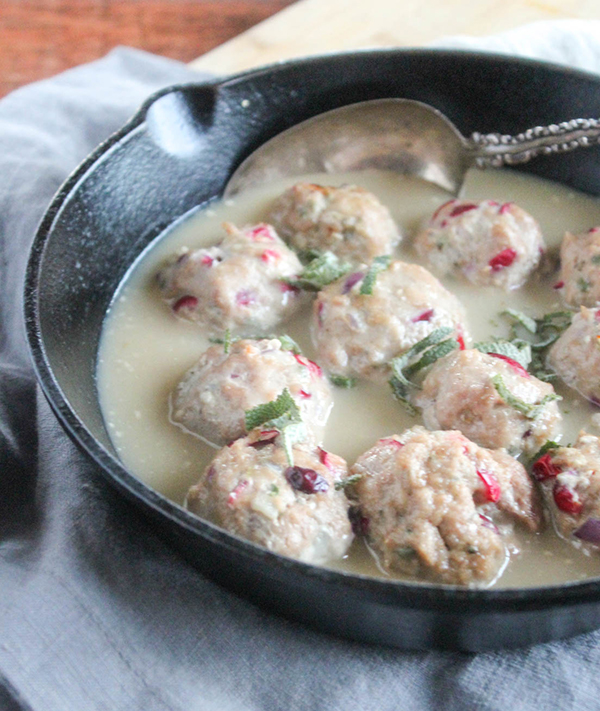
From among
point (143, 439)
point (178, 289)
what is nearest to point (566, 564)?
point (143, 439)

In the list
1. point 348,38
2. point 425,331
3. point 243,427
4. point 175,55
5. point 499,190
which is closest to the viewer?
point 243,427

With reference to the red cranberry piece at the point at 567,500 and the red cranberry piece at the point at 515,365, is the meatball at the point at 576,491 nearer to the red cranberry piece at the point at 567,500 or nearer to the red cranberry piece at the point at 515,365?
the red cranberry piece at the point at 567,500

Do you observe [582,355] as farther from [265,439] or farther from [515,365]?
[265,439]

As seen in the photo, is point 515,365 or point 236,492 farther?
point 515,365

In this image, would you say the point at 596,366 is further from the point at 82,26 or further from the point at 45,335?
the point at 82,26

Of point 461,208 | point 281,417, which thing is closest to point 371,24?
point 461,208

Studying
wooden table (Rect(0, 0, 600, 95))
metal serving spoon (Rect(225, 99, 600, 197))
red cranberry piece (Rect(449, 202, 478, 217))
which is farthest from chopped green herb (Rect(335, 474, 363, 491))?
wooden table (Rect(0, 0, 600, 95))

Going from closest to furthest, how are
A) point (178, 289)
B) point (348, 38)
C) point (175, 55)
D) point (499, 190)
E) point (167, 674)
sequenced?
point (167, 674)
point (178, 289)
point (499, 190)
point (348, 38)
point (175, 55)
